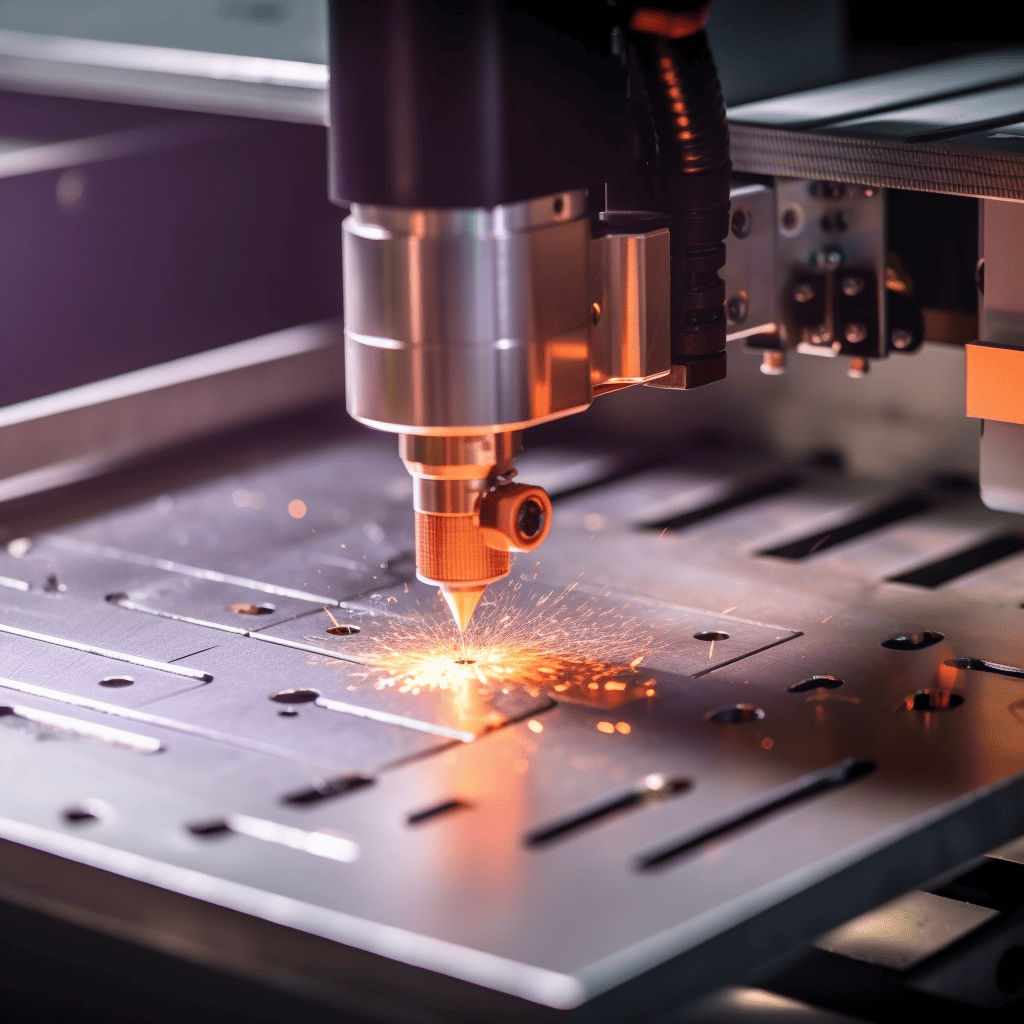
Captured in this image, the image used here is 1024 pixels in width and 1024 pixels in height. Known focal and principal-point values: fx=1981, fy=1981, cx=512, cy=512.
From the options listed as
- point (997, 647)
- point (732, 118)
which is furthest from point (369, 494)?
point (997, 647)

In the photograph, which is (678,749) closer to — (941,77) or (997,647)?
(997,647)

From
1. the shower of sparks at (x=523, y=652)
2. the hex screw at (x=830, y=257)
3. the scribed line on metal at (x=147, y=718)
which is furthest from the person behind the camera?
the hex screw at (x=830, y=257)

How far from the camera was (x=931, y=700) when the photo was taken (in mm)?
1382

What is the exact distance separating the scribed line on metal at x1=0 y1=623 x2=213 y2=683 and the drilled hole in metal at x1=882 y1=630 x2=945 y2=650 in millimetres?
510

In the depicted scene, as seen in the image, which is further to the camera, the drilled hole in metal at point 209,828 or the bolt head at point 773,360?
the bolt head at point 773,360

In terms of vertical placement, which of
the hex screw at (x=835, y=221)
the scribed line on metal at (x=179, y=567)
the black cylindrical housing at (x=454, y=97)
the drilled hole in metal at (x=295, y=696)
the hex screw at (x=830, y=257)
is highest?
the black cylindrical housing at (x=454, y=97)

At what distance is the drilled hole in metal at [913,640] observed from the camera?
58.9 inches

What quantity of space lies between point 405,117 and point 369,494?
790mm

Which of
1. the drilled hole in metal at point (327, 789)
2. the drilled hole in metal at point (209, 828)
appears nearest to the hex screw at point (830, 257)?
the drilled hole in metal at point (327, 789)

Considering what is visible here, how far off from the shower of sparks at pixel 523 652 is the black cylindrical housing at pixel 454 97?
0.36 meters

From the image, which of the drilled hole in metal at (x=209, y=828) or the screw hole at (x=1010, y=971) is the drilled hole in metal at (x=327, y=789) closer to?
the drilled hole in metal at (x=209, y=828)

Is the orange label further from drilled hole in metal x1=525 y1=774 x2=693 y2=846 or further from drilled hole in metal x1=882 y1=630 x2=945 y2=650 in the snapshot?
drilled hole in metal x1=525 y1=774 x2=693 y2=846

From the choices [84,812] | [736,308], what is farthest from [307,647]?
[736,308]

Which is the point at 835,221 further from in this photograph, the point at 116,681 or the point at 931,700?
the point at 116,681
